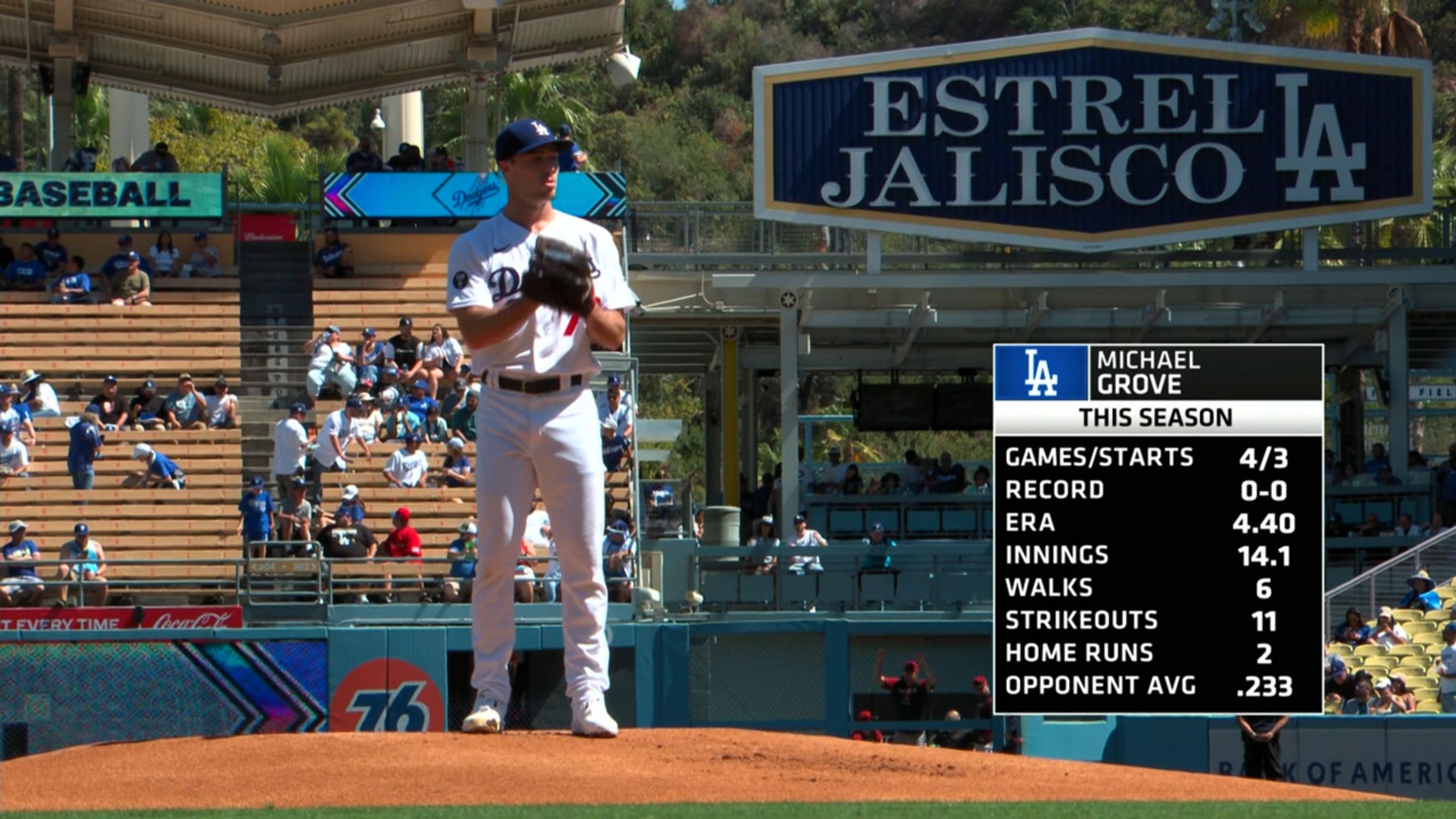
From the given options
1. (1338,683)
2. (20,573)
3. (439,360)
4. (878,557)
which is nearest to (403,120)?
(439,360)

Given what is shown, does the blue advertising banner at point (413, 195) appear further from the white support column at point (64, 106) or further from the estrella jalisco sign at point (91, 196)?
the white support column at point (64, 106)

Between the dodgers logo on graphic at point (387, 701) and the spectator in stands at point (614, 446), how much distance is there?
3.42 meters

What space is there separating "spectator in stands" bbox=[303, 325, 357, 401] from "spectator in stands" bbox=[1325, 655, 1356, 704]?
34.9ft

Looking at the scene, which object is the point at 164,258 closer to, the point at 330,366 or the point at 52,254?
the point at 52,254

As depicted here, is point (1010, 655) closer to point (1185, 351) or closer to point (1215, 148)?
point (1185, 351)

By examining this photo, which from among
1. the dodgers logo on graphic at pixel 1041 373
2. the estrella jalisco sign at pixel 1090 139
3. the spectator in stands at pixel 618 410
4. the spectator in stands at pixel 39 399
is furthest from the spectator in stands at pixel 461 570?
the dodgers logo on graphic at pixel 1041 373

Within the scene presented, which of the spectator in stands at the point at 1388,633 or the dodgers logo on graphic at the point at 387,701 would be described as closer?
the dodgers logo on graphic at the point at 387,701


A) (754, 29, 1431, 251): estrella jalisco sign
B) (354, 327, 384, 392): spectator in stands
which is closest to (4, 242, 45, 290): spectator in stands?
(354, 327, 384, 392): spectator in stands

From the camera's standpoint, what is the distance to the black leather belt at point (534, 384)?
769 centimetres

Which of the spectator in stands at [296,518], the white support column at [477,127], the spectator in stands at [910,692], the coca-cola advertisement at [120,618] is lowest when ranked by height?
the spectator in stands at [910,692]

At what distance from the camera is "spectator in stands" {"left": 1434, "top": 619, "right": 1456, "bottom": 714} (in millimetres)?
16594

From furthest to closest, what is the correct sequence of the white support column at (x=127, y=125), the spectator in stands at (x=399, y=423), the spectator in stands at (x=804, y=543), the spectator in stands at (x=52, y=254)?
the white support column at (x=127, y=125) < the spectator in stands at (x=52, y=254) < the spectator in stands at (x=399, y=423) < the spectator in stands at (x=804, y=543)

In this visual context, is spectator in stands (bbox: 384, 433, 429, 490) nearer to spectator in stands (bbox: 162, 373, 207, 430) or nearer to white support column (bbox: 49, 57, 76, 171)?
spectator in stands (bbox: 162, 373, 207, 430)

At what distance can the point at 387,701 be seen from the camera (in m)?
17.4
